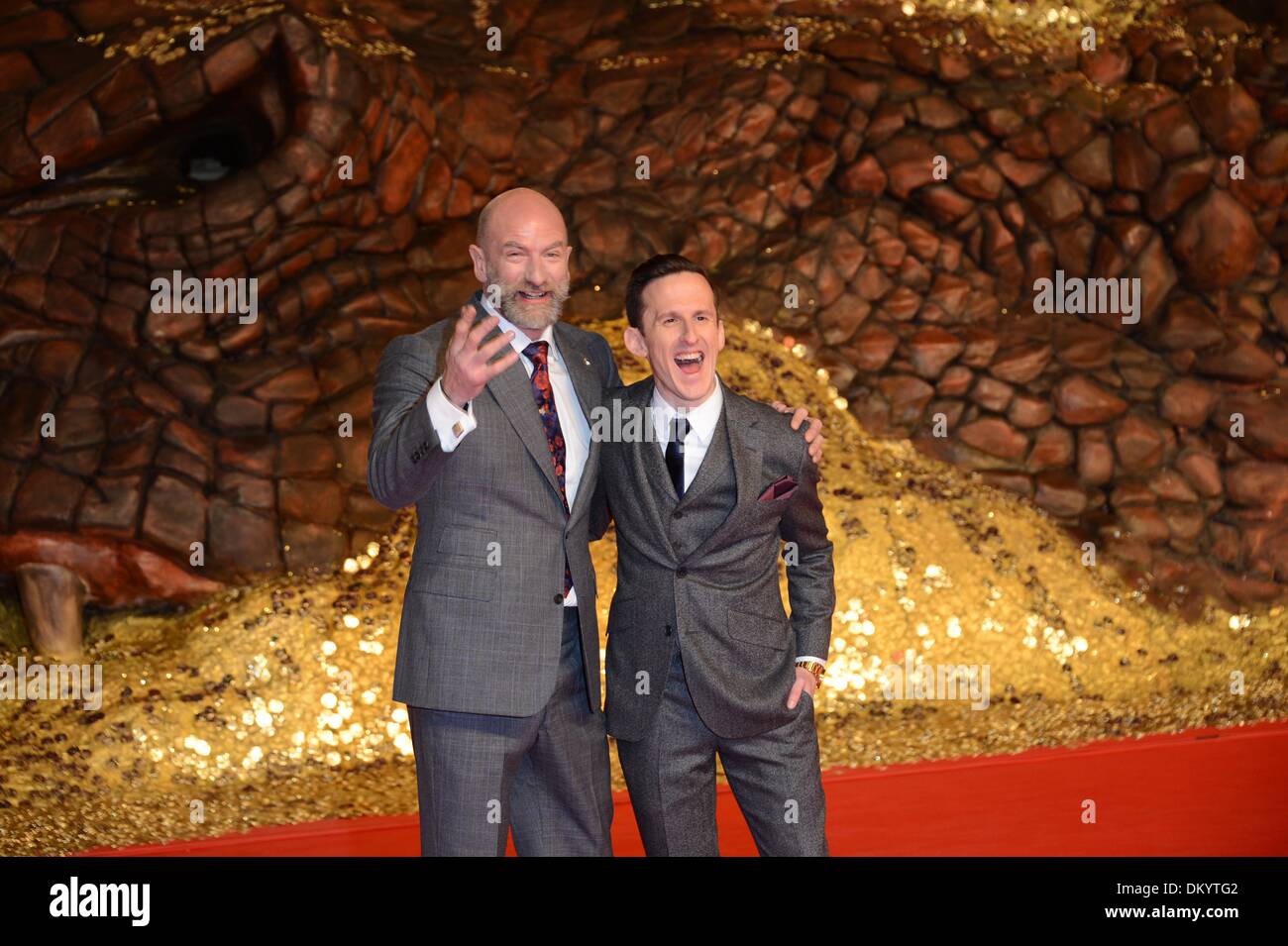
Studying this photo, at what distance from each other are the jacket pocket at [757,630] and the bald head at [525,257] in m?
0.69

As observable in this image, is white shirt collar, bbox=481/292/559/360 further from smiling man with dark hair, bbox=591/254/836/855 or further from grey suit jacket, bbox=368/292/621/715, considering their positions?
smiling man with dark hair, bbox=591/254/836/855

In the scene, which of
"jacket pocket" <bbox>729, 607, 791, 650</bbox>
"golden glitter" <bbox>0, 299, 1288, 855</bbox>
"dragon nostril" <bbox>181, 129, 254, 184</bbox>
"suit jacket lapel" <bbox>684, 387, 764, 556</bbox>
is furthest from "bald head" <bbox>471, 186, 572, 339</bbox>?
"dragon nostril" <bbox>181, 129, 254, 184</bbox>

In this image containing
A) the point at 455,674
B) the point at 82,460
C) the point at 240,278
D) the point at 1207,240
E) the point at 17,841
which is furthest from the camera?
the point at 1207,240

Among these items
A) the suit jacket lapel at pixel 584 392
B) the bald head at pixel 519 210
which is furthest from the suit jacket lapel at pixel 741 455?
the bald head at pixel 519 210

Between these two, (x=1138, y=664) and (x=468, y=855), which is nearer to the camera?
(x=468, y=855)

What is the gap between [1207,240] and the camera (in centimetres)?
563

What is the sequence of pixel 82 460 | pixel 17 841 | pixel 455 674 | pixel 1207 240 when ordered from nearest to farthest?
pixel 455 674 < pixel 17 841 < pixel 82 460 < pixel 1207 240

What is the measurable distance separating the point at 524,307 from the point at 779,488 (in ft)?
2.00

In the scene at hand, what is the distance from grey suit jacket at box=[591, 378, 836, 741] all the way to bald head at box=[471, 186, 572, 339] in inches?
10.3

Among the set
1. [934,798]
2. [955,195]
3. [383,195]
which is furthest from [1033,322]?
[383,195]

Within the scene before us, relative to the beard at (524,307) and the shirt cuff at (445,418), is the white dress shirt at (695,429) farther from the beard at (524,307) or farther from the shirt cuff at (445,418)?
the shirt cuff at (445,418)

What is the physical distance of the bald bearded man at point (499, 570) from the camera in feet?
8.18

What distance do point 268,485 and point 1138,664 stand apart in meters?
3.30

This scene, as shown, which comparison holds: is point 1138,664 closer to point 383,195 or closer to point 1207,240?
point 1207,240
